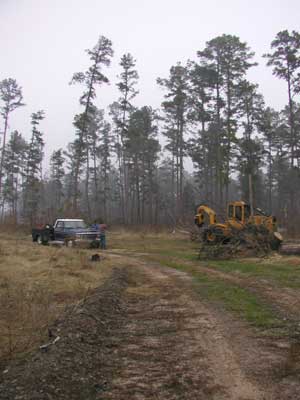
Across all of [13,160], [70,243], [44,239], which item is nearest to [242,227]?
[70,243]

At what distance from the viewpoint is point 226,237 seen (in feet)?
68.0

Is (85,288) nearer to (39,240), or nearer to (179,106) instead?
(39,240)

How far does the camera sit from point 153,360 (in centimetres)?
509

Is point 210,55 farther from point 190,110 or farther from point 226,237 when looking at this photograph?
point 226,237

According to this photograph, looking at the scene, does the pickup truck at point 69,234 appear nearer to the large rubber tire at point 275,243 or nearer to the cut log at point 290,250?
the large rubber tire at point 275,243

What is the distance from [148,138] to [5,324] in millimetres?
46136

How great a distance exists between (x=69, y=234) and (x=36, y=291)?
595 inches

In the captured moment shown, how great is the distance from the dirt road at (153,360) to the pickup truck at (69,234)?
15.7 meters

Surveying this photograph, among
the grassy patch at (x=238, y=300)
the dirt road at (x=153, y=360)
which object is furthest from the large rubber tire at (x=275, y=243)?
the dirt road at (x=153, y=360)

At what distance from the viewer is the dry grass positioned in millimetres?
5746

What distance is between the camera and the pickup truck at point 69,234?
23531mm

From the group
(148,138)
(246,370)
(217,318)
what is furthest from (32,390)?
(148,138)

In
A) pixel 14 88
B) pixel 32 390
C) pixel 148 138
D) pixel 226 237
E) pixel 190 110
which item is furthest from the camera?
pixel 148 138

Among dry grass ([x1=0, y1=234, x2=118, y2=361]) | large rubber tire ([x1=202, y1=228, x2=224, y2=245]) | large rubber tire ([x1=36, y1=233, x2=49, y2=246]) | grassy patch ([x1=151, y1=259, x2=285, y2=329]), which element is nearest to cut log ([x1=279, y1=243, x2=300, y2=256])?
large rubber tire ([x1=202, y1=228, x2=224, y2=245])
